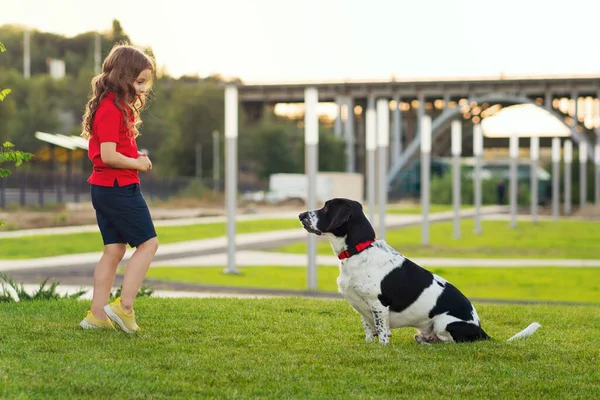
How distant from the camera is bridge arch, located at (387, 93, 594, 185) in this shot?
71500mm

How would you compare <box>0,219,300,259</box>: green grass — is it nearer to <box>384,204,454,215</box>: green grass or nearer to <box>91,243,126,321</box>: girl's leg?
<box>91,243,126,321</box>: girl's leg

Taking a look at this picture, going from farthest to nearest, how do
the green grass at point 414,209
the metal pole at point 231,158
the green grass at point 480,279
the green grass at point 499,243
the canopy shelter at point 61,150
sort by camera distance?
the green grass at point 414,209 → the canopy shelter at point 61,150 → the green grass at point 499,243 → the metal pole at point 231,158 → the green grass at point 480,279

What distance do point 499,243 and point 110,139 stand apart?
20873mm

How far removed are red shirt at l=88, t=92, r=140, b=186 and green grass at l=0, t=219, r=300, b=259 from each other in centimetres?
1284

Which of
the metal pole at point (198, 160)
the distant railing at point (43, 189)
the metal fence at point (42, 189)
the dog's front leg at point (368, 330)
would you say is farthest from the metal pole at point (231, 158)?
the metal pole at point (198, 160)

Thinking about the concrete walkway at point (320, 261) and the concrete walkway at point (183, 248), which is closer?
the concrete walkway at point (183, 248)

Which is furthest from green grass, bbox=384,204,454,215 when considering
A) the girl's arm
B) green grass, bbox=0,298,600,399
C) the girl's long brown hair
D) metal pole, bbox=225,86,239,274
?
the girl's arm

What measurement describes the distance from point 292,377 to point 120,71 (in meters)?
2.38

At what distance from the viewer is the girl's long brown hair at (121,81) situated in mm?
6699

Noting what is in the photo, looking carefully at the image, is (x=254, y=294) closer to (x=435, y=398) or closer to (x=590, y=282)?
(x=590, y=282)

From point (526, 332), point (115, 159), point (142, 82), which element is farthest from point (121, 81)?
point (526, 332)

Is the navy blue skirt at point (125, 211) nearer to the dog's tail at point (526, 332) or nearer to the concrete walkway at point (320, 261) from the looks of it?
the dog's tail at point (526, 332)

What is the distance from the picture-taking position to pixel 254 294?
12.7m

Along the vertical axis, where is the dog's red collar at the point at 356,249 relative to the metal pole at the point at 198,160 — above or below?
below
